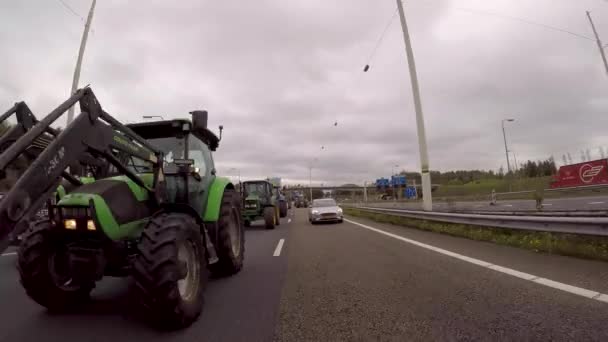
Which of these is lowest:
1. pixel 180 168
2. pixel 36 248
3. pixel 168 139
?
pixel 36 248

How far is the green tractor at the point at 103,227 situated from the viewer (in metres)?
2.30

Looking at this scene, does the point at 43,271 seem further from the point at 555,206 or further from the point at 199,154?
the point at 555,206

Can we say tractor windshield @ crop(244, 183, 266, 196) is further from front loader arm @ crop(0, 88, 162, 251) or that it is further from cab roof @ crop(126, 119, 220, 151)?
front loader arm @ crop(0, 88, 162, 251)

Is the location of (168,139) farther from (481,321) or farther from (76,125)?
(481,321)

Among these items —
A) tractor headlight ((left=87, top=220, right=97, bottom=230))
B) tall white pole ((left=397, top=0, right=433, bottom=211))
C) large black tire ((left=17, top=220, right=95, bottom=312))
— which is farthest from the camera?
tall white pole ((left=397, top=0, right=433, bottom=211))

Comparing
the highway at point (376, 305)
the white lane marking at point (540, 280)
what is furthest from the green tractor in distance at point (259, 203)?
the white lane marking at point (540, 280)

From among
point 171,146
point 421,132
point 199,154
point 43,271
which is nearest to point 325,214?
point 421,132

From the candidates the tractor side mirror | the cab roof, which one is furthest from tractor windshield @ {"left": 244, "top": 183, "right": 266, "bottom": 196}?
the tractor side mirror

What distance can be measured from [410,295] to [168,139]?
154 inches

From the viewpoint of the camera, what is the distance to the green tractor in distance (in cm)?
1426

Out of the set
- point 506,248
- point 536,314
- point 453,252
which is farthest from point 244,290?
point 506,248

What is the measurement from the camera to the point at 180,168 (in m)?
4.04

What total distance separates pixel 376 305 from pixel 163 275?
2.14 metres

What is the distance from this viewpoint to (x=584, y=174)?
20.6 metres
